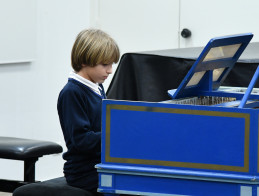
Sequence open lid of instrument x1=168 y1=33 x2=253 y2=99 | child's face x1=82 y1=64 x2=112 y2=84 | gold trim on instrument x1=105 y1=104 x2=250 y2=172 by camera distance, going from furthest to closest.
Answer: child's face x1=82 y1=64 x2=112 y2=84 → open lid of instrument x1=168 y1=33 x2=253 y2=99 → gold trim on instrument x1=105 y1=104 x2=250 y2=172

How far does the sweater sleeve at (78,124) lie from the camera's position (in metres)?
1.93

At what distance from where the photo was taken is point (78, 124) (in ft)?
6.34

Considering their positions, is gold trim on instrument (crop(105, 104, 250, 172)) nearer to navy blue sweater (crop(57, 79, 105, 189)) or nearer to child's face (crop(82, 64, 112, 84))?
navy blue sweater (crop(57, 79, 105, 189))

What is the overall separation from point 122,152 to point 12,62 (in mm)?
2289

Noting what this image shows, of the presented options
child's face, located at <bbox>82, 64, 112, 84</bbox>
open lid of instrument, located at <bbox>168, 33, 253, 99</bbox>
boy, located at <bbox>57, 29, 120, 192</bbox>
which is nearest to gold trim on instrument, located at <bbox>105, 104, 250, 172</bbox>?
open lid of instrument, located at <bbox>168, 33, 253, 99</bbox>

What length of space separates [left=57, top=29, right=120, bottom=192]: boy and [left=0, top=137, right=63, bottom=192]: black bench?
425 mm

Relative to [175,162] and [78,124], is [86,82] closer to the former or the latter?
[78,124]

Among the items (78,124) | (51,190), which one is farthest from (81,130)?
(51,190)

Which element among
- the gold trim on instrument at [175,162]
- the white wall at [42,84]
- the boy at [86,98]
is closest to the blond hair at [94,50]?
the boy at [86,98]

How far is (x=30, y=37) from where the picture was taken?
3953mm

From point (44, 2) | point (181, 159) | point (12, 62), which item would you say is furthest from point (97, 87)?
point (44, 2)

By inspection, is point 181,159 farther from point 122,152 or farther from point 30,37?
point 30,37

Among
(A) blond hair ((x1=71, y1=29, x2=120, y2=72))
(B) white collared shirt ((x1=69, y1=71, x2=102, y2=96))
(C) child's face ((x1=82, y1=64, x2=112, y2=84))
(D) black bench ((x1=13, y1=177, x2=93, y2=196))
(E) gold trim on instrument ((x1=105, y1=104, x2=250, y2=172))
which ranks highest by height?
(A) blond hair ((x1=71, y1=29, x2=120, y2=72))

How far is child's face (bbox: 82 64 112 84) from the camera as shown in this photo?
6.66 feet
